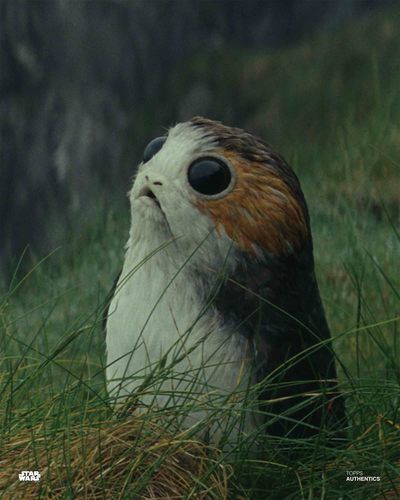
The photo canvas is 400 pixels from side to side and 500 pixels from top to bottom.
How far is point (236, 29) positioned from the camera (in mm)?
8352

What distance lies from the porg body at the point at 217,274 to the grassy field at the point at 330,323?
112mm

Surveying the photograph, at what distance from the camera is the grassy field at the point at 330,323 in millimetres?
2771

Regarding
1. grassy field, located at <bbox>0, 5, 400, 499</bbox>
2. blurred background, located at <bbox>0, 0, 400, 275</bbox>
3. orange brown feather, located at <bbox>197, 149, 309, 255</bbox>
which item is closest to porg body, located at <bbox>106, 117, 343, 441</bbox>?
orange brown feather, located at <bbox>197, 149, 309, 255</bbox>

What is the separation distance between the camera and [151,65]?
8469mm

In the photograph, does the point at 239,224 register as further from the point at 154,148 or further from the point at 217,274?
the point at 154,148

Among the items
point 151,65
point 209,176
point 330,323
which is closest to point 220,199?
point 209,176

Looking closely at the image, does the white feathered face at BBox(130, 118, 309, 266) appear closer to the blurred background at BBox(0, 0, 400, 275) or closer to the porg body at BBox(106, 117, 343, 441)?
the porg body at BBox(106, 117, 343, 441)

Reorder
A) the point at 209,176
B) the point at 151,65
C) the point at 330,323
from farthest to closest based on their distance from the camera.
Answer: the point at 151,65 < the point at 330,323 < the point at 209,176

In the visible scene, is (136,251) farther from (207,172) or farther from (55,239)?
(55,239)

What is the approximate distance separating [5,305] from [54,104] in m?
5.51

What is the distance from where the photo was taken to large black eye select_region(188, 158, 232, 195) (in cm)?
293

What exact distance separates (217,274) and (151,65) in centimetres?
568

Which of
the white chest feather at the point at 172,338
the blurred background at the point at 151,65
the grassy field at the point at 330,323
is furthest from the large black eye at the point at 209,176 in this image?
the blurred background at the point at 151,65

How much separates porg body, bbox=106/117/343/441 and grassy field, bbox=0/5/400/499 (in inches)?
4.4
